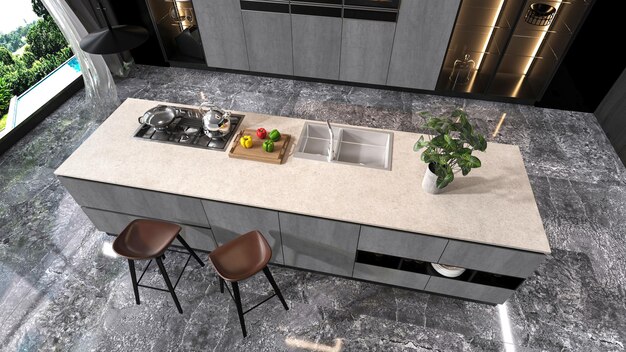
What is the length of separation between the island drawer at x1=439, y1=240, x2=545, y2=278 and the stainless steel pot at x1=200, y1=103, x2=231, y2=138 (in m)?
1.91

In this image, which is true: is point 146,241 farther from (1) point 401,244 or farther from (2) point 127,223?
(1) point 401,244

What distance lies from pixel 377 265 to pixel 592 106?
13.4 feet

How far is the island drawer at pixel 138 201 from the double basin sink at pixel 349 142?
103cm

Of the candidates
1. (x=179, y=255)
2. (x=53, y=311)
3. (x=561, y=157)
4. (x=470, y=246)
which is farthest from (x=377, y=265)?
(x=561, y=157)

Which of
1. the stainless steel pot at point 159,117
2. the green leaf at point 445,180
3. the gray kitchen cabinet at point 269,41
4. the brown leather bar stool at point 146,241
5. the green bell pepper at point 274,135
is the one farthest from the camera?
the gray kitchen cabinet at point 269,41

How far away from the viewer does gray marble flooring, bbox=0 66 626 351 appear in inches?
109

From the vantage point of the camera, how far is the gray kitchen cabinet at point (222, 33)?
15.8 feet

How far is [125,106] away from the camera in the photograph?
3.32 meters

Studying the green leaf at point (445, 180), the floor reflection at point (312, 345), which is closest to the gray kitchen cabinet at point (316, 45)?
the green leaf at point (445, 180)

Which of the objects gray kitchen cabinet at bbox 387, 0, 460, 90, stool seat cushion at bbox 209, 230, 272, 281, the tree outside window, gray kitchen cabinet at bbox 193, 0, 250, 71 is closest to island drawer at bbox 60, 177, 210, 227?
stool seat cushion at bbox 209, 230, 272, 281

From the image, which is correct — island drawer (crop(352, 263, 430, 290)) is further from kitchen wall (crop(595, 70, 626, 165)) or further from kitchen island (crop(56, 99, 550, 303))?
kitchen wall (crop(595, 70, 626, 165))

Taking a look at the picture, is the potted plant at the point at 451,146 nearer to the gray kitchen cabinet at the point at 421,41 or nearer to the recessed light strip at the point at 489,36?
the gray kitchen cabinet at the point at 421,41

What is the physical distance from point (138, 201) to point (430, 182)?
7.26ft

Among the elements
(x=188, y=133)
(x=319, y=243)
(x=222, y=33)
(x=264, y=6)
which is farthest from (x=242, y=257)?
(x=222, y=33)
